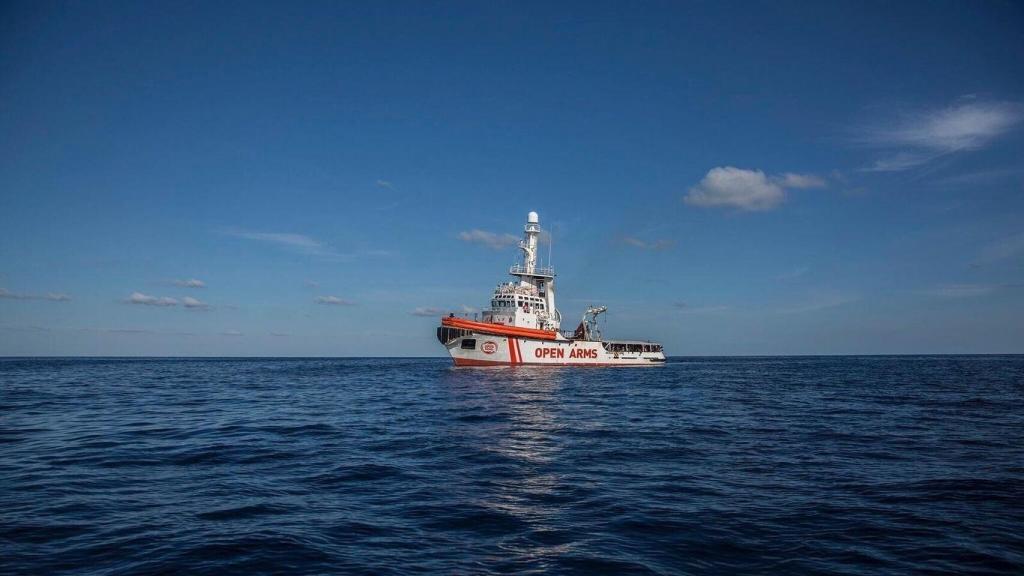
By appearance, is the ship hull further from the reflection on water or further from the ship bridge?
the reflection on water

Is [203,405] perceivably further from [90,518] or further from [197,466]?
[90,518]

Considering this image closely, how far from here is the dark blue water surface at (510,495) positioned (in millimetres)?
7941

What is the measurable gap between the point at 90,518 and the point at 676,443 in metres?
15.0

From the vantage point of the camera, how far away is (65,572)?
23.7ft

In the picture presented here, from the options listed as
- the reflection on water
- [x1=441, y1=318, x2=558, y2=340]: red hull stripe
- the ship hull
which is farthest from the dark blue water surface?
the ship hull

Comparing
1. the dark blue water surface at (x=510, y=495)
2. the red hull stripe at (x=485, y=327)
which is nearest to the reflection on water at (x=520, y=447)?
the dark blue water surface at (x=510, y=495)

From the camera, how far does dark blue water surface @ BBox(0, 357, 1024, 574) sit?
7941 mm

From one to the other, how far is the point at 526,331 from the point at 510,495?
50.5 m

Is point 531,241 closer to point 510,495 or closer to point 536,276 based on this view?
point 536,276

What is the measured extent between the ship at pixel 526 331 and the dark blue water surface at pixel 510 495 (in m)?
36.8

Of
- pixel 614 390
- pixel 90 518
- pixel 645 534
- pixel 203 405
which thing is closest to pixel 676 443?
pixel 645 534

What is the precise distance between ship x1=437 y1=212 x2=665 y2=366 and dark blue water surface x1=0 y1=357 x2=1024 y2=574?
3676 cm

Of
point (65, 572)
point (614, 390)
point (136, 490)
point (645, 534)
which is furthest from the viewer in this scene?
point (614, 390)

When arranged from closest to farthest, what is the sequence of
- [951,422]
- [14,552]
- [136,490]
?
1. [14,552]
2. [136,490]
3. [951,422]
